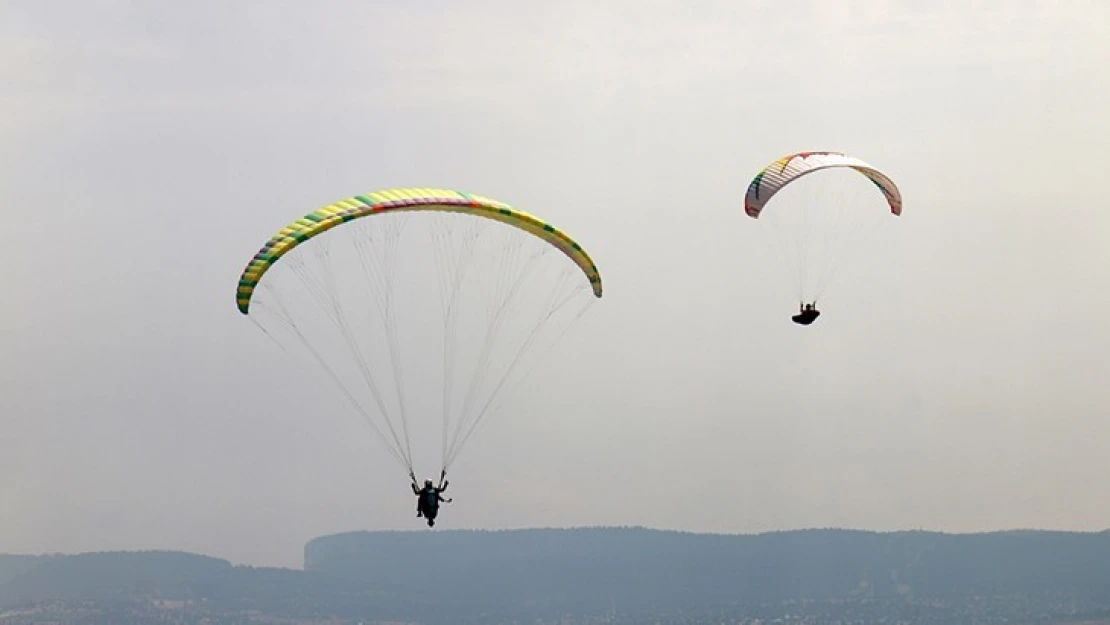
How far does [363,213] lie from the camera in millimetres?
55656

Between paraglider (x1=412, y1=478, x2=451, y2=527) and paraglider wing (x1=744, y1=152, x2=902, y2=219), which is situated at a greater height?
paraglider wing (x1=744, y1=152, x2=902, y2=219)

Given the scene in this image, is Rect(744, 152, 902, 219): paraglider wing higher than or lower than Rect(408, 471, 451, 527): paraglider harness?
higher

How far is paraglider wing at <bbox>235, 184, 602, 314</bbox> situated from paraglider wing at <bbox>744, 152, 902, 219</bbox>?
12.1m

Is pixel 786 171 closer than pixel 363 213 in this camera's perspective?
No

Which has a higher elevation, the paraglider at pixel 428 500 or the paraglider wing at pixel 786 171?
the paraglider wing at pixel 786 171

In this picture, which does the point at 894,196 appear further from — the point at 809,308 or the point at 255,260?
the point at 255,260

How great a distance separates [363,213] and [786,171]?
1918 cm

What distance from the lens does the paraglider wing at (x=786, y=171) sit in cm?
6750

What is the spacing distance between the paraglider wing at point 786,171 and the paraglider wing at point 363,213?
478 inches

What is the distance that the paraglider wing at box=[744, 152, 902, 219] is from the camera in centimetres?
6750

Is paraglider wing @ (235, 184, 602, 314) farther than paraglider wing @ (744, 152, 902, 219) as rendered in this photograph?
No

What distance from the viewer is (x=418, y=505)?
5991cm

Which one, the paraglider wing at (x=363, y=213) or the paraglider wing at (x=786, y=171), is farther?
the paraglider wing at (x=786, y=171)

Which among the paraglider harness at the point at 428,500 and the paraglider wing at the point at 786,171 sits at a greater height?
the paraglider wing at the point at 786,171
